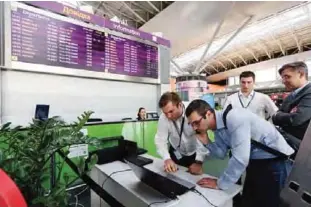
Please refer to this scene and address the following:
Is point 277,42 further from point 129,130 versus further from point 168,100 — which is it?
point 168,100

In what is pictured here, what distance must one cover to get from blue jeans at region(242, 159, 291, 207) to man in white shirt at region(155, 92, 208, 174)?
16.9 inches

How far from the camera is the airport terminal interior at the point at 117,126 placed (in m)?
1.15

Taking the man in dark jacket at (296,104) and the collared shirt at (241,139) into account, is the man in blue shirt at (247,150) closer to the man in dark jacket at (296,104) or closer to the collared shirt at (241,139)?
the collared shirt at (241,139)

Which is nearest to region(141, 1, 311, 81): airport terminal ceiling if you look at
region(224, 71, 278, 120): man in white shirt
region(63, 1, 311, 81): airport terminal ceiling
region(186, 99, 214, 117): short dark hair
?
region(63, 1, 311, 81): airport terminal ceiling

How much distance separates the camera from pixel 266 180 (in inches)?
67.6

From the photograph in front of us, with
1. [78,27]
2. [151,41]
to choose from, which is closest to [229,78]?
[151,41]

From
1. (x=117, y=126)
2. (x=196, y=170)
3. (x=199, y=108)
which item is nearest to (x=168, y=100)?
(x=199, y=108)

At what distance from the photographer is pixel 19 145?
122cm

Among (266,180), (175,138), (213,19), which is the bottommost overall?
(266,180)

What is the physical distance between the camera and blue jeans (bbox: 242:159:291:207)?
1.69 metres

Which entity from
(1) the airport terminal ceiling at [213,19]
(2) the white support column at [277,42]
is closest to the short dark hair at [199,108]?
(1) the airport terminal ceiling at [213,19]

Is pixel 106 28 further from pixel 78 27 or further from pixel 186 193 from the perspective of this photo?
pixel 186 193

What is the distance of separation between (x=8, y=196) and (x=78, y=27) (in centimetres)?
246

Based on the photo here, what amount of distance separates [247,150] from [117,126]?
1611 mm
